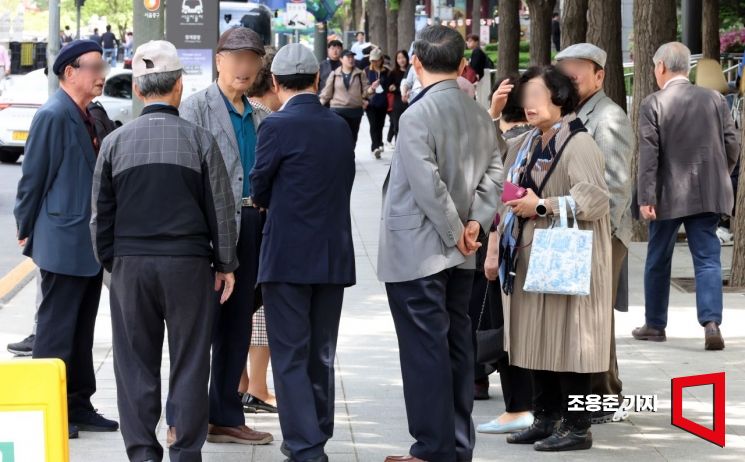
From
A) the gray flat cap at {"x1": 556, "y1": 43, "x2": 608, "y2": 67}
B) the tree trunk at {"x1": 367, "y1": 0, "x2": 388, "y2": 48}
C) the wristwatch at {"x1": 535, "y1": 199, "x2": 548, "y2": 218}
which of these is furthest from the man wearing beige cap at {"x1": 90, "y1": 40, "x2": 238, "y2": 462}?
the tree trunk at {"x1": 367, "y1": 0, "x2": 388, "y2": 48}

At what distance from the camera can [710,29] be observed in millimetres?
26766

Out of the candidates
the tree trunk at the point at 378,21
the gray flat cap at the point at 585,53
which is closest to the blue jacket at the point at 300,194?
the gray flat cap at the point at 585,53

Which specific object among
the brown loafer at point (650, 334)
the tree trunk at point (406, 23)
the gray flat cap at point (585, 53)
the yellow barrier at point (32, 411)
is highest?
the tree trunk at point (406, 23)

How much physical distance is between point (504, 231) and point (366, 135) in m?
23.9

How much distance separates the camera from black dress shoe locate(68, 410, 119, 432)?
6.71 metres

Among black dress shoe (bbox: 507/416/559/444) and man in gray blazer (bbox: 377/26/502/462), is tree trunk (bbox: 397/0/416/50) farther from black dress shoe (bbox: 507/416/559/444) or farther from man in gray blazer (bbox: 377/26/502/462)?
man in gray blazer (bbox: 377/26/502/462)

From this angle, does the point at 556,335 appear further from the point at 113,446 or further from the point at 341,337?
the point at 341,337

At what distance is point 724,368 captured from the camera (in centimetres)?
828

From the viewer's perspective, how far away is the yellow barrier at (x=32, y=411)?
325cm

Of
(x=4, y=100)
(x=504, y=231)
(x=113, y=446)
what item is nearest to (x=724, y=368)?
(x=504, y=231)

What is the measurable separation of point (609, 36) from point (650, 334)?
705cm

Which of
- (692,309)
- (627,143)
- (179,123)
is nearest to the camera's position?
(179,123)

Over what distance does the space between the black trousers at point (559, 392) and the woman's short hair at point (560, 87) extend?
3.97ft

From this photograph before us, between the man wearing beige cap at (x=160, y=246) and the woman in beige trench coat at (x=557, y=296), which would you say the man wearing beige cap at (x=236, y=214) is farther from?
the woman in beige trench coat at (x=557, y=296)
